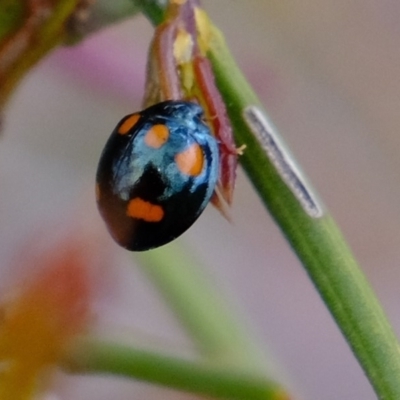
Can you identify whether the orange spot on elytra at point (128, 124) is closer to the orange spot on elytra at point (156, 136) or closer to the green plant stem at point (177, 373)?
the orange spot on elytra at point (156, 136)

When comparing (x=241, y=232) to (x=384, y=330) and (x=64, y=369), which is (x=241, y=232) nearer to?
(x=64, y=369)

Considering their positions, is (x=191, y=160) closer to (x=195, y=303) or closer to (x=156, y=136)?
(x=156, y=136)

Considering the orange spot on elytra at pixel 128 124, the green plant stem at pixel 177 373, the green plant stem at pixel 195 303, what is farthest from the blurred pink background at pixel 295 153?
the orange spot on elytra at pixel 128 124

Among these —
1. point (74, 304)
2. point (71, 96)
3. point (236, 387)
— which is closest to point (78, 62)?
point (71, 96)

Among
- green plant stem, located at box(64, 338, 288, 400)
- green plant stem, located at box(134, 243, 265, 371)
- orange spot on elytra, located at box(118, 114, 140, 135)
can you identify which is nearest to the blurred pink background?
green plant stem, located at box(134, 243, 265, 371)

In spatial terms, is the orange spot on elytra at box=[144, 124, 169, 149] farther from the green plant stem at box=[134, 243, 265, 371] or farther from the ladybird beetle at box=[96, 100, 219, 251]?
the green plant stem at box=[134, 243, 265, 371]

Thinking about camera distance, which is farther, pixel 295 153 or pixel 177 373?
pixel 295 153

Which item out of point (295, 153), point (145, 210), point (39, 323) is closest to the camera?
point (145, 210)

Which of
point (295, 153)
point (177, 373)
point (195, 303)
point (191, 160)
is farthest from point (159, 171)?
point (295, 153)
